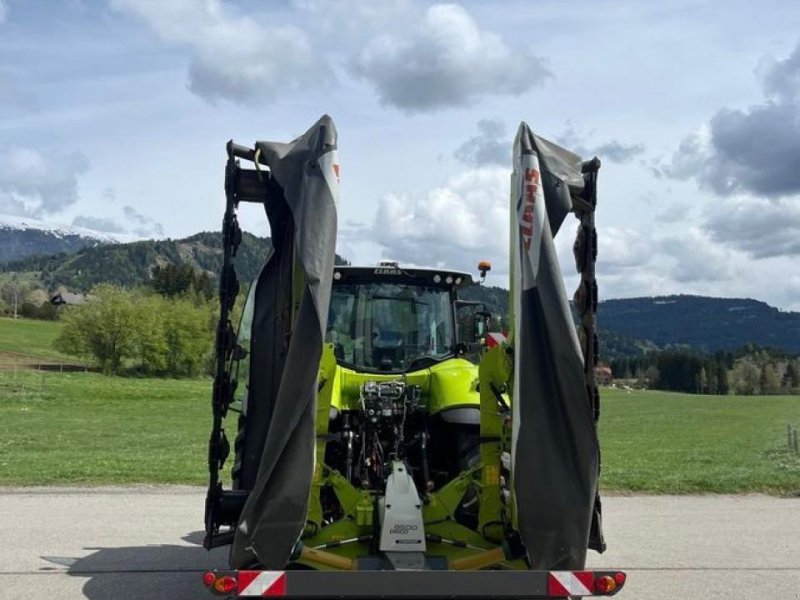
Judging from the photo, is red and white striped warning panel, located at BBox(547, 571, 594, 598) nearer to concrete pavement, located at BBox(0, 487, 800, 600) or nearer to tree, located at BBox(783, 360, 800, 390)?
concrete pavement, located at BBox(0, 487, 800, 600)

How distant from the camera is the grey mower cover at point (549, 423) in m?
5.22

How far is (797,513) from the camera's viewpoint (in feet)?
39.6

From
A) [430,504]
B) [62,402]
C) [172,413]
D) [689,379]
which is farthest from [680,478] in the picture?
[689,379]

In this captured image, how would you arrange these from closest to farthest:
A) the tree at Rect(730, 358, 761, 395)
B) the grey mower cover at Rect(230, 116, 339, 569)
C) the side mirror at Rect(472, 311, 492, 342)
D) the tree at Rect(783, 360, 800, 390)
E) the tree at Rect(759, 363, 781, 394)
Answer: the grey mower cover at Rect(230, 116, 339, 569)
the side mirror at Rect(472, 311, 492, 342)
the tree at Rect(730, 358, 761, 395)
the tree at Rect(759, 363, 781, 394)
the tree at Rect(783, 360, 800, 390)

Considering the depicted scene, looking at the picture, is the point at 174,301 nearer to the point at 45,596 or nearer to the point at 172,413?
the point at 172,413

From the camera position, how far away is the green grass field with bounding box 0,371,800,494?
48.3 feet

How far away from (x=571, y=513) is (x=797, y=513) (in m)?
8.20

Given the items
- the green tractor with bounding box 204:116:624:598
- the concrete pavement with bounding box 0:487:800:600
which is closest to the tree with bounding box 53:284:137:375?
the concrete pavement with bounding box 0:487:800:600

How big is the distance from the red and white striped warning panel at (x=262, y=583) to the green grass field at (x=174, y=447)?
9.72m

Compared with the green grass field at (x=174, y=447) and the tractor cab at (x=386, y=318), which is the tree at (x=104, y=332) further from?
the tractor cab at (x=386, y=318)

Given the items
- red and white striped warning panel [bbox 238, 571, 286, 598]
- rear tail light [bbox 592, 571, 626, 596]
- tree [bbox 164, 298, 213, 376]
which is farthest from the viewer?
tree [bbox 164, 298, 213, 376]

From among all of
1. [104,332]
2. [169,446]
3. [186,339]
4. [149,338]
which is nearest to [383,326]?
[169,446]

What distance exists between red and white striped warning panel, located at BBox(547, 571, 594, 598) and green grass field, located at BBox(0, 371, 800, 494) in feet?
30.9

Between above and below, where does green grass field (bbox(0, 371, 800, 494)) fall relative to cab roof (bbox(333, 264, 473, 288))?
below
